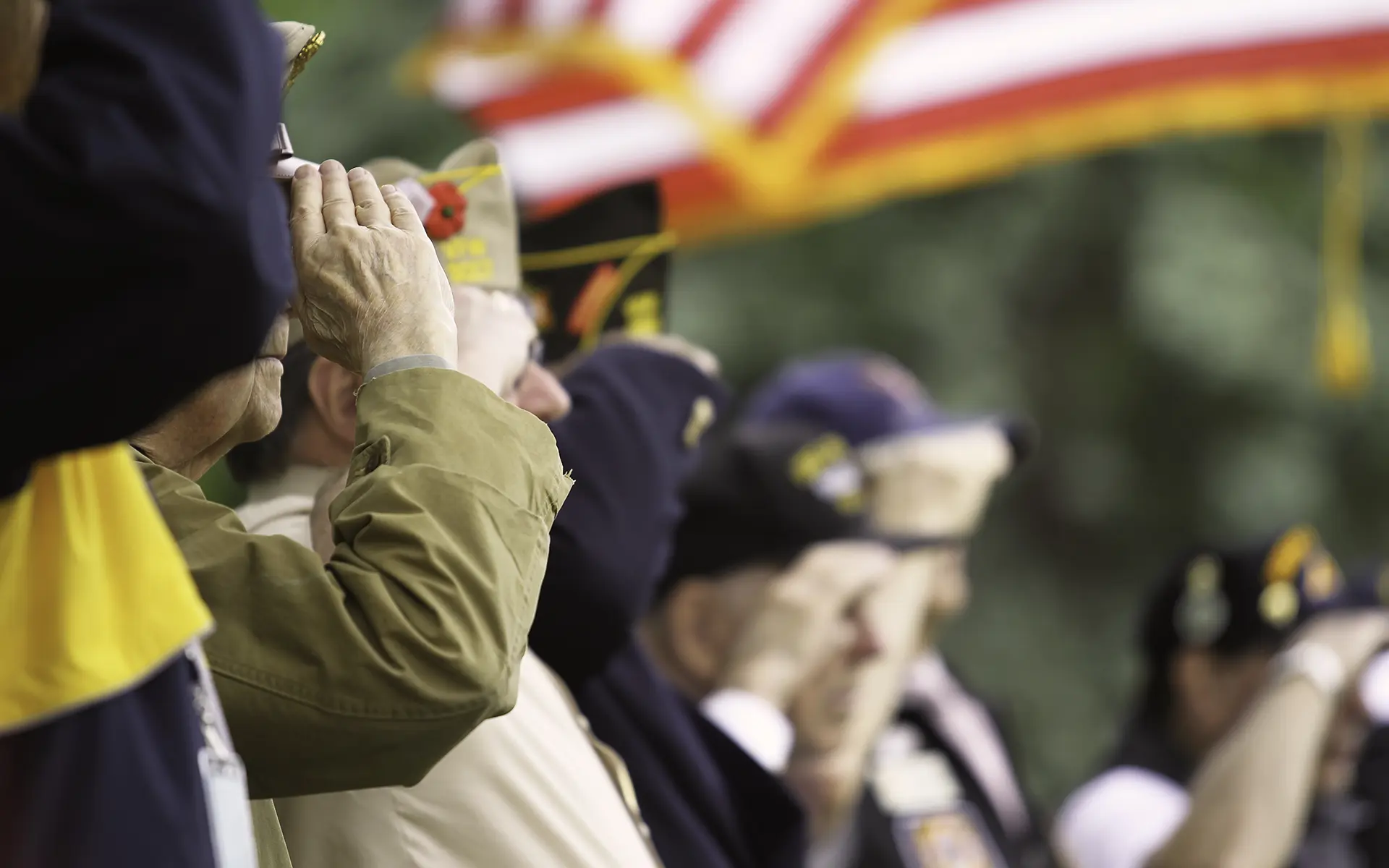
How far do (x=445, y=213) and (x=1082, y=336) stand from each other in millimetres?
6969

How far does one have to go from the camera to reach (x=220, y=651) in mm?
1566

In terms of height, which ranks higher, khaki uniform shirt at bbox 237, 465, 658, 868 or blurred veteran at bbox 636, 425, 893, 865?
khaki uniform shirt at bbox 237, 465, 658, 868

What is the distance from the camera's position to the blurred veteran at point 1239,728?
428 cm

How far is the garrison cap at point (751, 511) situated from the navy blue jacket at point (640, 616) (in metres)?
0.88

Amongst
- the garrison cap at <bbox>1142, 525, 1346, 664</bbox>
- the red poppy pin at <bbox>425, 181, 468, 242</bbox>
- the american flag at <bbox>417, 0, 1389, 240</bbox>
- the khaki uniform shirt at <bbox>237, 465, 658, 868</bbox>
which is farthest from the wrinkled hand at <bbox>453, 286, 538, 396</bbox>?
the american flag at <bbox>417, 0, 1389, 240</bbox>

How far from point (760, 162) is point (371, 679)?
4.31 metres

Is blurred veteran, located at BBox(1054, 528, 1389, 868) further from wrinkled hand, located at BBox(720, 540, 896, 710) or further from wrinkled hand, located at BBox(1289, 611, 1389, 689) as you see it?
wrinkled hand, located at BBox(720, 540, 896, 710)

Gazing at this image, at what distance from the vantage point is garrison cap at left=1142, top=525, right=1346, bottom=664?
4.86 meters

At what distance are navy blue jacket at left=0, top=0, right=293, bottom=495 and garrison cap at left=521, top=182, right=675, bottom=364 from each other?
1.72 metres

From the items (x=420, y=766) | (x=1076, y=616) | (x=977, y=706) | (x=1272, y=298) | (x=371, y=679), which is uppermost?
(x=371, y=679)

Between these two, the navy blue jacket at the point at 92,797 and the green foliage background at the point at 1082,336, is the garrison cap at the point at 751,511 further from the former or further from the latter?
the green foliage background at the point at 1082,336

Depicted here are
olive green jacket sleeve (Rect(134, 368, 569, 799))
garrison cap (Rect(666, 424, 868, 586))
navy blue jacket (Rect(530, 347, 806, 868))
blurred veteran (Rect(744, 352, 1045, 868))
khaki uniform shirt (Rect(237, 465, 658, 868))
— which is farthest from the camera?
blurred veteran (Rect(744, 352, 1045, 868))

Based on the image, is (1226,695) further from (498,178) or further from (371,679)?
(371,679)

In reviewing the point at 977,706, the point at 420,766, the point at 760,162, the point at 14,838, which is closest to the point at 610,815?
the point at 420,766
